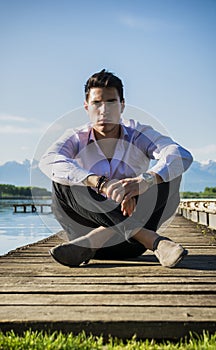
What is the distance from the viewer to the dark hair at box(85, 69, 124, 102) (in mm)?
3348

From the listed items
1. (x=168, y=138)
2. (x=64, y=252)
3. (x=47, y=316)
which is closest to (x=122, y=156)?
(x=168, y=138)

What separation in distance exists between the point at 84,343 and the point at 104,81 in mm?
2025

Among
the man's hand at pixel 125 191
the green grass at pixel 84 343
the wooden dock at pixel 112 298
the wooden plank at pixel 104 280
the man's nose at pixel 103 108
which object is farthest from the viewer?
the man's nose at pixel 103 108

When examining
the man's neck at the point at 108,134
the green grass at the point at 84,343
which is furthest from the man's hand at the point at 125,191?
the green grass at the point at 84,343

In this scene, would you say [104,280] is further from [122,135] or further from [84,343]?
[122,135]

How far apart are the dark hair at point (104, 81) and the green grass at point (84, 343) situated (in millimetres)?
1916

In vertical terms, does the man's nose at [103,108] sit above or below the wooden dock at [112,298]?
above

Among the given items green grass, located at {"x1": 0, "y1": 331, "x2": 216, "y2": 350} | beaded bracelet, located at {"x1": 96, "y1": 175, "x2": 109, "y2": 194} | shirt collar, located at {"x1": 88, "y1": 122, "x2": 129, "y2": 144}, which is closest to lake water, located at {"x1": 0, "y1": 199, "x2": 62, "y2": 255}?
shirt collar, located at {"x1": 88, "y1": 122, "x2": 129, "y2": 144}

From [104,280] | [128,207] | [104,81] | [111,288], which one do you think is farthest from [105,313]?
[104,81]

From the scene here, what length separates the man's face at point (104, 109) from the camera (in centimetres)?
336

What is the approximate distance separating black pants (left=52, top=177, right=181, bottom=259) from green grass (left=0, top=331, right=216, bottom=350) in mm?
1192

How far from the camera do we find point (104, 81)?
3344 millimetres

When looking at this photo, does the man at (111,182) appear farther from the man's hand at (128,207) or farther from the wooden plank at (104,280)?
the wooden plank at (104,280)

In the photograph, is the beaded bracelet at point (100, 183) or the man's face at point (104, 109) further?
the man's face at point (104, 109)
